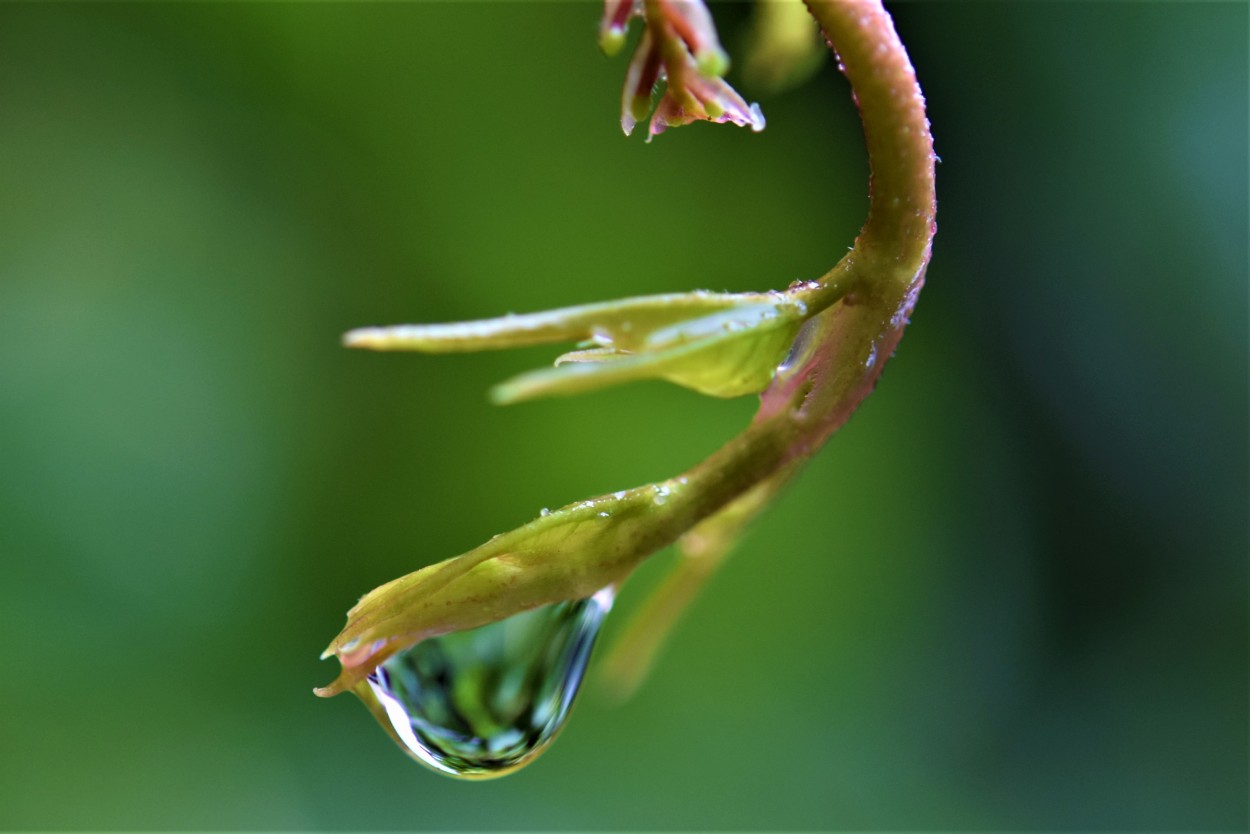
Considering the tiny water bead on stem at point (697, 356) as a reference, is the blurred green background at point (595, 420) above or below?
above

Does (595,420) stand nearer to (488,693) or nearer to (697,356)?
(488,693)

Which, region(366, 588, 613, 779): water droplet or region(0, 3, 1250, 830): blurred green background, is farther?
region(0, 3, 1250, 830): blurred green background

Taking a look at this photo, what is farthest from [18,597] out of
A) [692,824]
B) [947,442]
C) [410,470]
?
[947,442]

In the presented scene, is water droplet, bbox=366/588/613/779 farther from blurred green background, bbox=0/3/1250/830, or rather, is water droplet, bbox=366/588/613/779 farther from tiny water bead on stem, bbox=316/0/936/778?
blurred green background, bbox=0/3/1250/830

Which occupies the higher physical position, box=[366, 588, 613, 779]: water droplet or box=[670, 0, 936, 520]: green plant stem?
box=[670, 0, 936, 520]: green plant stem

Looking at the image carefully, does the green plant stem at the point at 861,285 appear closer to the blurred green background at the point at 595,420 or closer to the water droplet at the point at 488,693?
the water droplet at the point at 488,693

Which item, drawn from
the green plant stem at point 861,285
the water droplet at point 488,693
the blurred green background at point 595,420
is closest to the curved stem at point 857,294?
the green plant stem at point 861,285

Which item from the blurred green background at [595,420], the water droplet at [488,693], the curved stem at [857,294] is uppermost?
the blurred green background at [595,420]

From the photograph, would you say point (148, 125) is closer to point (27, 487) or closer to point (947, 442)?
point (27, 487)

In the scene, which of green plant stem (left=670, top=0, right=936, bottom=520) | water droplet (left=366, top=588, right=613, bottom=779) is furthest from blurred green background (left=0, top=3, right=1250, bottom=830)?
green plant stem (left=670, top=0, right=936, bottom=520)
